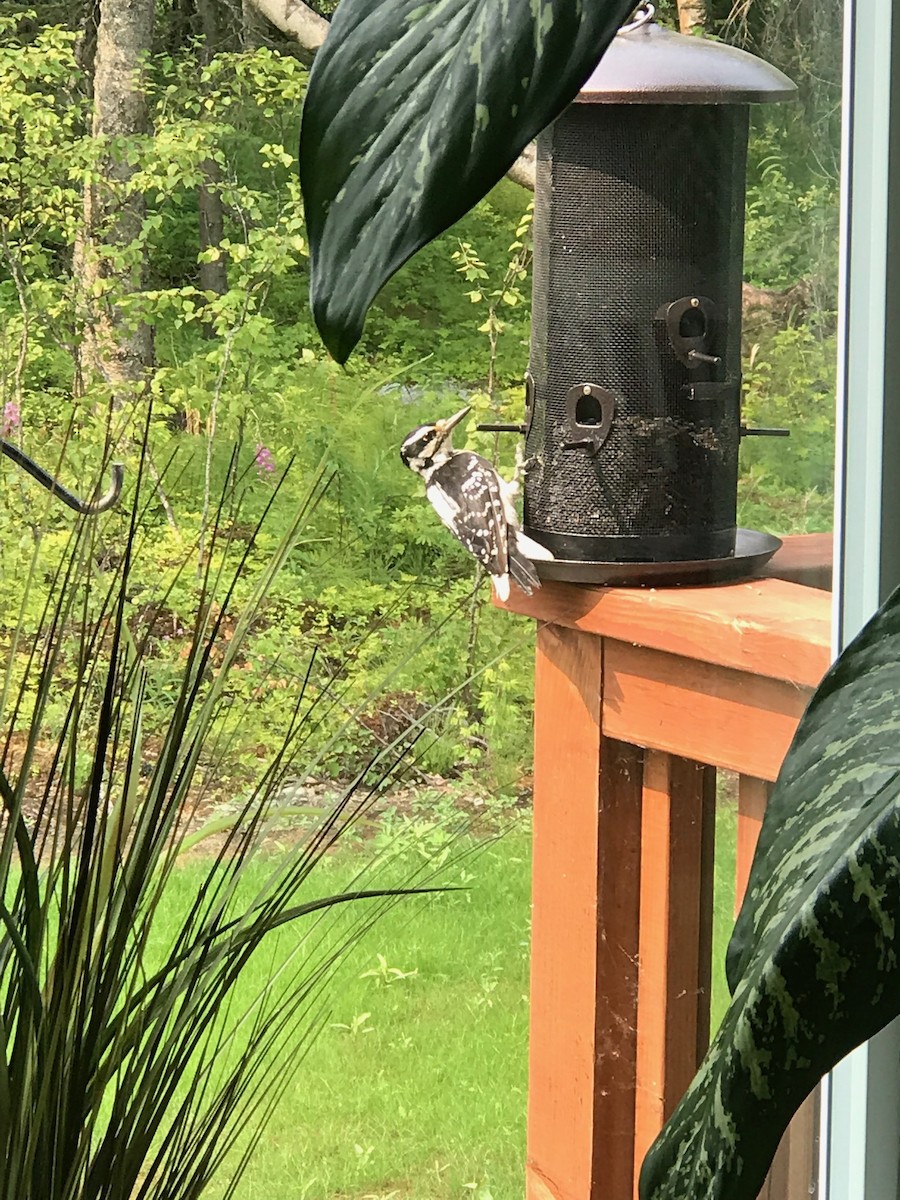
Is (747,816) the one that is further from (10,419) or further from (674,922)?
(10,419)

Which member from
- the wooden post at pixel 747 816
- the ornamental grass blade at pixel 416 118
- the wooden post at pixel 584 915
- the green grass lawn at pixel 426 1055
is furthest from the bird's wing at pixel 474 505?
the ornamental grass blade at pixel 416 118

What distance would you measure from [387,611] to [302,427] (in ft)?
0.64

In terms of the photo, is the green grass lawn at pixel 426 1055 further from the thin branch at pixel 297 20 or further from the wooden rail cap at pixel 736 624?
the thin branch at pixel 297 20

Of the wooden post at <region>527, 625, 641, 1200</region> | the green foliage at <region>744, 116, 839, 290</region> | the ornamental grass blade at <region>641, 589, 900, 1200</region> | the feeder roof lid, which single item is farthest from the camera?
the wooden post at <region>527, 625, 641, 1200</region>

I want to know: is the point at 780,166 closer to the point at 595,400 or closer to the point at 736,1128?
the point at 595,400

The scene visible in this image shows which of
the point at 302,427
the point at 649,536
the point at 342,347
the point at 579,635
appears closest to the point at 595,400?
the point at 649,536

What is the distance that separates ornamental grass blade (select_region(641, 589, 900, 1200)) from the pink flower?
105 centimetres

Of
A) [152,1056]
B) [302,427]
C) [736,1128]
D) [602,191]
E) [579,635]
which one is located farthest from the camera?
[302,427]

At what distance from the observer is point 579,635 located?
1114 mm

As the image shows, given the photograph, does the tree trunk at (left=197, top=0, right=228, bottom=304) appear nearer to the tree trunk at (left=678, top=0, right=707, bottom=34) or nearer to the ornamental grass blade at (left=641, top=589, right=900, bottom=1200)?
the tree trunk at (left=678, top=0, right=707, bottom=34)

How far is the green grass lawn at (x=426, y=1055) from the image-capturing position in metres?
1.29

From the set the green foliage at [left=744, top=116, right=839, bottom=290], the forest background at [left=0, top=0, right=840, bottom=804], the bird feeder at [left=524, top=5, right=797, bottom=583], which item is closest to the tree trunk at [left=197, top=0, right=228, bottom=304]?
the forest background at [left=0, top=0, right=840, bottom=804]

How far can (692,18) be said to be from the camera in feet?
3.60

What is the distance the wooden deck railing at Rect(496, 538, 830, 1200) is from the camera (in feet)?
3.29
